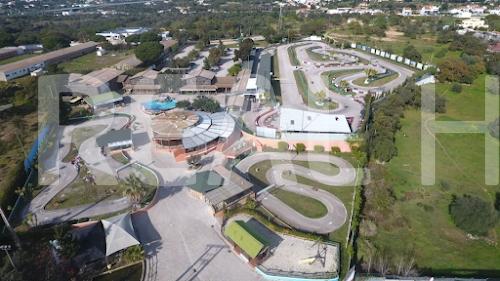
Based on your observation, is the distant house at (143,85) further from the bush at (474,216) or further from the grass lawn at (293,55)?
the bush at (474,216)

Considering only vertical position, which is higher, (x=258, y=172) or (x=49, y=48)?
(x=49, y=48)

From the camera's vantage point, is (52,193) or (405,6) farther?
(405,6)

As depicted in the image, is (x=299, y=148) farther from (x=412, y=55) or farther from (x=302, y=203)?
(x=412, y=55)

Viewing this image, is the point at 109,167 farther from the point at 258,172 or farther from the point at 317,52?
the point at 317,52

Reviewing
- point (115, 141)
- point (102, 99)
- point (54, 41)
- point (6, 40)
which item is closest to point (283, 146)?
point (115, 141)

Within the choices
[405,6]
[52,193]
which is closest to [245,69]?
[52,193]

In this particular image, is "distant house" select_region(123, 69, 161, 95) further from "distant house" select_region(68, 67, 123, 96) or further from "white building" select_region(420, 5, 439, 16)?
"white building" select_region(420, 5, 439, 16)
